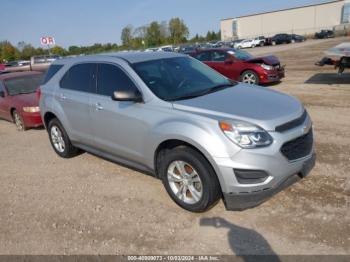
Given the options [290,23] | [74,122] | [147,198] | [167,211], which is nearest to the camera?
[167,211]

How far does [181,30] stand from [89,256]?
98.8 m

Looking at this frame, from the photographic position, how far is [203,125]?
3400 millimetres

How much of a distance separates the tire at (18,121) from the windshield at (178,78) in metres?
5.23

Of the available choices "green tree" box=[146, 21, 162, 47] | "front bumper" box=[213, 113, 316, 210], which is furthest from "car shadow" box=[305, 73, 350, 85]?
"green tree" box=[146, 21, 162, 47]

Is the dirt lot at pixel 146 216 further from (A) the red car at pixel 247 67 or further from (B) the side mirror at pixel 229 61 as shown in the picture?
(B) the side mirror at pixel 229 61

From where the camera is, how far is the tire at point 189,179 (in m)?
3.47

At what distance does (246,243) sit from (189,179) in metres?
0.93

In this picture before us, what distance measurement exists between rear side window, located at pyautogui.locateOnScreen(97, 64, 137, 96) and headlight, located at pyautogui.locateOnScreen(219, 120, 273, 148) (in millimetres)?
1467

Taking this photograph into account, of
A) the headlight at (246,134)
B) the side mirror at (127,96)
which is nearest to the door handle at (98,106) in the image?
the side mirror at (127,96)

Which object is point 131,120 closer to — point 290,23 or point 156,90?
point 156,90

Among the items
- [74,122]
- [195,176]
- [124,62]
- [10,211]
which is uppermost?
[124,62]

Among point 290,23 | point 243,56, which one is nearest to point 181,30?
point 290,23

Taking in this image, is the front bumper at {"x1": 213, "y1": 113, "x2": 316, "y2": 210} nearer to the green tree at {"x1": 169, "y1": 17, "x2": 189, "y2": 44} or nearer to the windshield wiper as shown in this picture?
the windshield wiper

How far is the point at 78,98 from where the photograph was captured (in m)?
5.02
